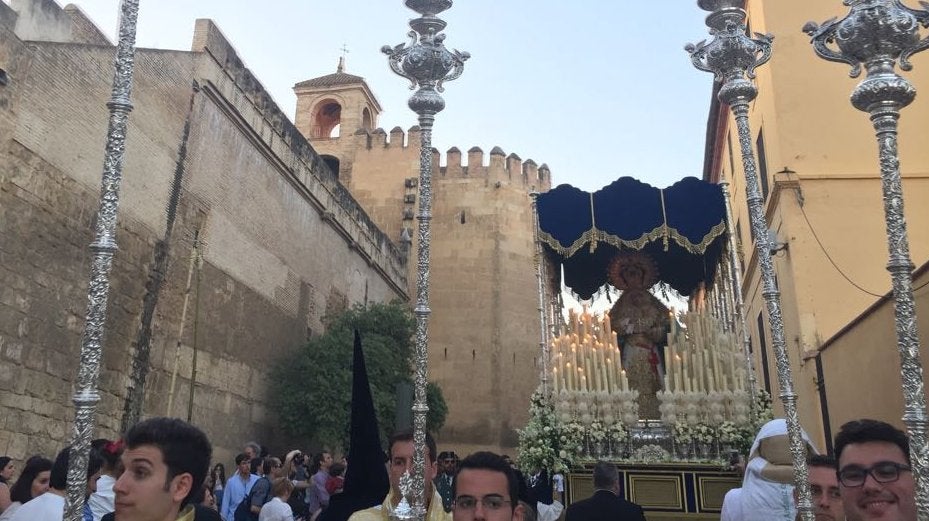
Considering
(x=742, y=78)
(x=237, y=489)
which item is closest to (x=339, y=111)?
(x=237, y=489)

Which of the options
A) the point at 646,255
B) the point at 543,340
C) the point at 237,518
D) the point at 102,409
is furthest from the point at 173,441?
the point at 102,409

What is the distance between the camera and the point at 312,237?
17.8 meters

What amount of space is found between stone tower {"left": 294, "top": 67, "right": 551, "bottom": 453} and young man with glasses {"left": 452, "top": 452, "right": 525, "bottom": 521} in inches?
856

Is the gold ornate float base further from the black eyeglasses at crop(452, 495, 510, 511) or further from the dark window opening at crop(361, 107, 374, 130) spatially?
the dark window opening at crop(361, 107, 374, 130)

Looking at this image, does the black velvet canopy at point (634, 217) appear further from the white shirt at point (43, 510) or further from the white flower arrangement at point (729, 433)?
the white shirt at point (43, 510)

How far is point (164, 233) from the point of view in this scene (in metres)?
11.8

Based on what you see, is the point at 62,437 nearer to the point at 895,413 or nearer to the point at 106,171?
the point at 106,171

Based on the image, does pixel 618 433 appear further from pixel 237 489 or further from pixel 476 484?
pixel 476 484

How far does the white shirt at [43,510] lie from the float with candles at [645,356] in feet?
14.6

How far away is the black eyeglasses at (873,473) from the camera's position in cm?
261

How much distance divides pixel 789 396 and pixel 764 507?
70 cm

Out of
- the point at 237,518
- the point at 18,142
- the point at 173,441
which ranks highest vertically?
the point at 18,142

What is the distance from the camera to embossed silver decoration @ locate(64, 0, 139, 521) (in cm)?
255

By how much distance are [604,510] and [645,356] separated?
477 cm
